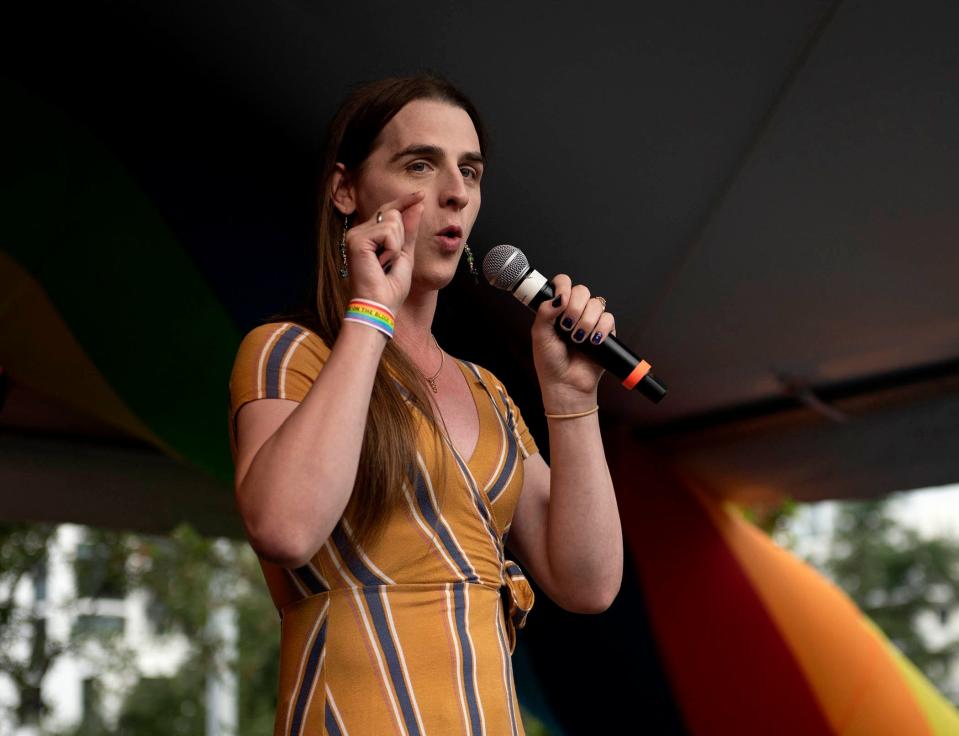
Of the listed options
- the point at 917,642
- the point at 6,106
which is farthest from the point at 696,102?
the point at 917,642

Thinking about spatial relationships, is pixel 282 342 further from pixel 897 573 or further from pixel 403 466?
pixel 897 573

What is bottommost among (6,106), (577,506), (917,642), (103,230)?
(577,506)

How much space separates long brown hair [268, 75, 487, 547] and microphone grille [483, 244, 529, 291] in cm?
16

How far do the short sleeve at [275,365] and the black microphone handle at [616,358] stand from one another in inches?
11.2

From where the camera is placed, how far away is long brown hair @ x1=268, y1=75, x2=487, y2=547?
1.21 m

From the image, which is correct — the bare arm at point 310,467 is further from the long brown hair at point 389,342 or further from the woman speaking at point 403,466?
the long brown hair at point 389,342

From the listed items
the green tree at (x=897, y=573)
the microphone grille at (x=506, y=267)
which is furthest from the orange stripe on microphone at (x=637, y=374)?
the green tree at (x=897, y=573)

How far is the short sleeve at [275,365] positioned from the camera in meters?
1.22

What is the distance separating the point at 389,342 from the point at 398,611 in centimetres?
34

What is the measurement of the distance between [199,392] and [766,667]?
5.80ft

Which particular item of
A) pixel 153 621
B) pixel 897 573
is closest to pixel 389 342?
pixel 153 621

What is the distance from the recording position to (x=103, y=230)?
3.04 metres

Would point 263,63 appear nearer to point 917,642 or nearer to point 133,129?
point 133,129

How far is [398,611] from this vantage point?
46.9 inches
